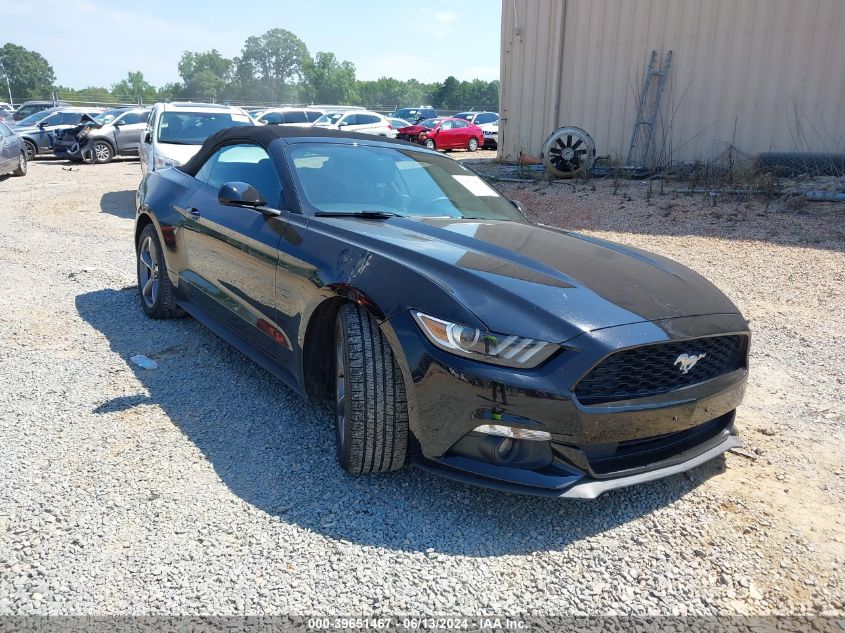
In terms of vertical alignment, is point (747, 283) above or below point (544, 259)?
below

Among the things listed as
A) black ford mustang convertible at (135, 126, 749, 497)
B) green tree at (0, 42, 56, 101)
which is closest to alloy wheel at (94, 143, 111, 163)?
black ford mustang convertible at (135, 126, 749, 497)

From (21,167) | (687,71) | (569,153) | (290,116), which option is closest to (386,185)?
(569,153)

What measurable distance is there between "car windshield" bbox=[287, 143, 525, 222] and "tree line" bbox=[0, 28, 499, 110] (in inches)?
3219

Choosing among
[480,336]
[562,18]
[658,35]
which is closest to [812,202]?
[658,35]

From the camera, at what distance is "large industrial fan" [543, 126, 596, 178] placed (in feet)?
39.0

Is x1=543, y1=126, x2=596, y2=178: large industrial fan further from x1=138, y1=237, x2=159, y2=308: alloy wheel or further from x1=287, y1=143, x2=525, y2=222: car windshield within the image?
x1=138, y1=237, x2=159, y2=308: alloy wheel

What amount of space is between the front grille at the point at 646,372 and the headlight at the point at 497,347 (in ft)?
0.62

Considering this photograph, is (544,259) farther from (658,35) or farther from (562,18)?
(562,18)

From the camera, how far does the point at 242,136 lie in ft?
13.9

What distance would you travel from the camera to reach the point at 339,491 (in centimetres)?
283

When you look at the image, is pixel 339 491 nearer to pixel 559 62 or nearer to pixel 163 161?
pixel 163 161

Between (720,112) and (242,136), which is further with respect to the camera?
(720,112)

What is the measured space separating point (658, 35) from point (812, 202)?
17.0 feet

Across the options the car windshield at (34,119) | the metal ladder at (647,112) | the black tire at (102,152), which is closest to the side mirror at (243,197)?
the metal ladder at (647,112)
